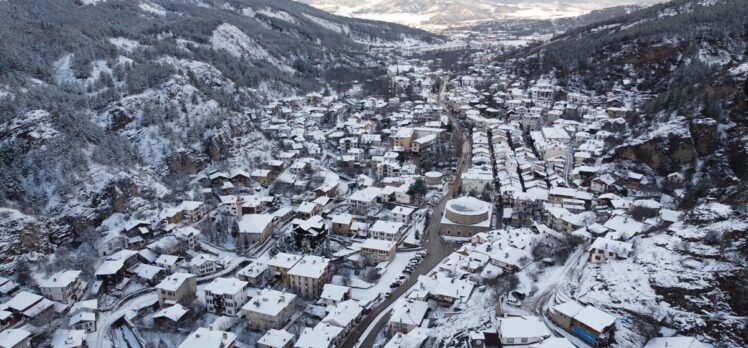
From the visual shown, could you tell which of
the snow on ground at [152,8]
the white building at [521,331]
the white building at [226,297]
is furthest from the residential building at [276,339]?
the snow on ground at [152,8]

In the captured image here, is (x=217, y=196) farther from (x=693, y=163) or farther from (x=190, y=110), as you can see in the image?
Answer: (x=693, y=163)

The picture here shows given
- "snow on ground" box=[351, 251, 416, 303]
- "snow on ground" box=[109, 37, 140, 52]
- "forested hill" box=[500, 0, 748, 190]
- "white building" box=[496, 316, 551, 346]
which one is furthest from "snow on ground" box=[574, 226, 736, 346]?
"snow on ground" box=[109, 37, 140, 52]

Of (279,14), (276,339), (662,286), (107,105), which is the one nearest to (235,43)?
(107,105)

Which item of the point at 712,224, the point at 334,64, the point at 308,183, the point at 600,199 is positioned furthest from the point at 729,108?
the point at 334,64

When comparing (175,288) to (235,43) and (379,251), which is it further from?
(235,43)

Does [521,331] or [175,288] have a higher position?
[521,331]

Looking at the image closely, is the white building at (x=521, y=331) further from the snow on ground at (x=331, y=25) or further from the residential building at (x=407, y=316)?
the snow on ground at (x=331, y=25)

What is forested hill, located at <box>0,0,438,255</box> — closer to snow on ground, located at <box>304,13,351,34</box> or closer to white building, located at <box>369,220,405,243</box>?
white building, located at <box>369,220,405,243</box>
